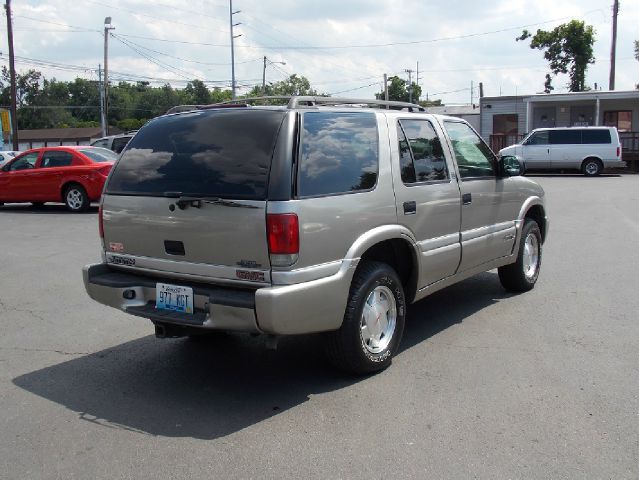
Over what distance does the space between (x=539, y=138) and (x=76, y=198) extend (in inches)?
761

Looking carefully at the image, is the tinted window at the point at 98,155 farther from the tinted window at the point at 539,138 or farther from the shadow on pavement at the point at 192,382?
the tinted window at the point at 539,138

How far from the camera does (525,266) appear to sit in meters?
7.12

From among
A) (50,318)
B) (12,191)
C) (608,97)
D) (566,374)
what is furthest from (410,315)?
(608,97)

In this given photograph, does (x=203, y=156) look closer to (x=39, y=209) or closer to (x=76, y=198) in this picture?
(x=76, y=198)

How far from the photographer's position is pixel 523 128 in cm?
3641

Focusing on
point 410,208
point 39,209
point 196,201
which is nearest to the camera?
point 196,201

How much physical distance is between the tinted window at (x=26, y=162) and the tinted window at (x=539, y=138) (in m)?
19.5

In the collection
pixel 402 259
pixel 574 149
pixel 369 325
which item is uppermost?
pixel 574 149

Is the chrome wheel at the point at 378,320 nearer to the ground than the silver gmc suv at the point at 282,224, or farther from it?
nearer to the ground

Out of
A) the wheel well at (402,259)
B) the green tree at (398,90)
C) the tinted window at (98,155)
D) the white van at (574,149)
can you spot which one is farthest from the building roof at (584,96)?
the green tree at (398,90)

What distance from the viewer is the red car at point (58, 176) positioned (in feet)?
50.0

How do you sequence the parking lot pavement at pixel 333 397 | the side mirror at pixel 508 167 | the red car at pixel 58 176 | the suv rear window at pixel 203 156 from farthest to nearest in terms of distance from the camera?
the red car at pixel 58 176, the side mirror at pixel 508 167, the suv rear window at pixel 203 156, the parking lot pavement at pixel 333 397

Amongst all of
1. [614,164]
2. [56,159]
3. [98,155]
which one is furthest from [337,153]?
[614,164]

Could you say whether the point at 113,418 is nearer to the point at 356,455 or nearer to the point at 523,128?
the point at 356,455
